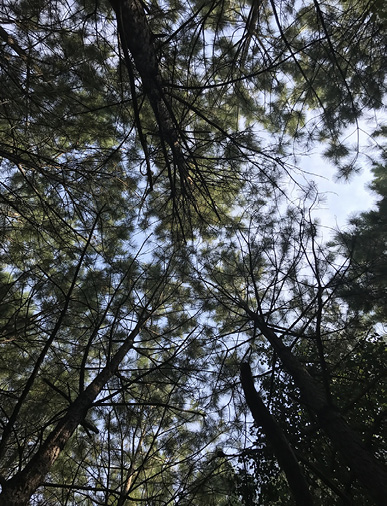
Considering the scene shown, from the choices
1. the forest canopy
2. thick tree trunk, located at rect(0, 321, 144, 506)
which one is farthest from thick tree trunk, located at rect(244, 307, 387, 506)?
thick tree trunk, located at rect(0, 321, 144, 506)

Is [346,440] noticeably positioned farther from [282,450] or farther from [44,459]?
[44,459]

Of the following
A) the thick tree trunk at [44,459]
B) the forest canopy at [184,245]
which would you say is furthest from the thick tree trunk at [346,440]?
the thick tree trunk at [44,459]

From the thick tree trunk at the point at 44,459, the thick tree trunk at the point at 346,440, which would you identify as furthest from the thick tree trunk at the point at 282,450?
the thick tree trunk at the point at 44,459

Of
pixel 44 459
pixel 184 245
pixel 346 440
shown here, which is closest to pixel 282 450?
pixel 346 440

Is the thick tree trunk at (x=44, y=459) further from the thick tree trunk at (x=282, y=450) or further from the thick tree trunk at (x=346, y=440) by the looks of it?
the thick tree trunk at (x=346, y=440)

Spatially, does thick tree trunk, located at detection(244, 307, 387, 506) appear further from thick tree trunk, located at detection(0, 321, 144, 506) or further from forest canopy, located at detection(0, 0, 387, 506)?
thick tree trunk, located at detection(0, 321, 144, 506)

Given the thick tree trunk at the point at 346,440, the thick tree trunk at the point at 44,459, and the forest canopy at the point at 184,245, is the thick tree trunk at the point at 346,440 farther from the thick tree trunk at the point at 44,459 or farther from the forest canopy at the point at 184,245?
the thick tree trunk at the point at 44,459

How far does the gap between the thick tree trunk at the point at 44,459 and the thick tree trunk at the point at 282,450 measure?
50.2 inches

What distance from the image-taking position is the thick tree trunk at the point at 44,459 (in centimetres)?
166

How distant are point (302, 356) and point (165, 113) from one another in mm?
3887

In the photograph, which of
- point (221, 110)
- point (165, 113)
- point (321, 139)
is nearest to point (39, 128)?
point (165, 113)

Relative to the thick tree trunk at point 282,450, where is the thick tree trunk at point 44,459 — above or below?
above

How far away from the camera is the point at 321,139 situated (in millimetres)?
4453

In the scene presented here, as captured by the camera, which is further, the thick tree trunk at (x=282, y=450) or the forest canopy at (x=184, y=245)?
the forest canopy at (x=184, y=245)
